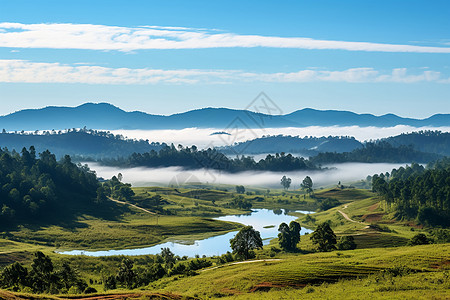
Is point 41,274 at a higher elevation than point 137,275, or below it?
higher

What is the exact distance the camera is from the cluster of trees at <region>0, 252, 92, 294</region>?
7206cm

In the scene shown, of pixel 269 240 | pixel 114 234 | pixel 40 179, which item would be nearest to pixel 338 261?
pixel 269 240

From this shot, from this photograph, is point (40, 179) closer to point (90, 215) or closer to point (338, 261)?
point (90, 215)

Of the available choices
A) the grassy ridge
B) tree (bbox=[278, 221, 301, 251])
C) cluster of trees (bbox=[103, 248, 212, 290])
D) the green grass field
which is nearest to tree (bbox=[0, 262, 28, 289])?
cluster of trees (bbox=[103, 248, 212, 290])

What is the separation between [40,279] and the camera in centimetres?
7431

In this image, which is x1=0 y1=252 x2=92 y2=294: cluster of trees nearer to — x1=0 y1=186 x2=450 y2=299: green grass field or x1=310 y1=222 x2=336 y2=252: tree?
x1=0 y1=186 x2=450 y2=299: green grass field

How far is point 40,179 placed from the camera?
19512cm

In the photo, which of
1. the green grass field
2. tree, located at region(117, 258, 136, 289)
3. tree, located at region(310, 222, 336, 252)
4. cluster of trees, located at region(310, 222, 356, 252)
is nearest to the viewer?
the green grass field

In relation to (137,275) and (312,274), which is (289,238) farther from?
(312,274)

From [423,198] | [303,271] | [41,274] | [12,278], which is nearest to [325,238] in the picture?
[303,271]

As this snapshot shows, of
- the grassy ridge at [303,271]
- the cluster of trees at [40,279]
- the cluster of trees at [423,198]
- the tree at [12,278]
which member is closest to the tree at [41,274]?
the cluster of trees at [40,279]

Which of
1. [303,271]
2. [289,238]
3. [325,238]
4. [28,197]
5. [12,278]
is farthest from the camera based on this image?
[28,197]

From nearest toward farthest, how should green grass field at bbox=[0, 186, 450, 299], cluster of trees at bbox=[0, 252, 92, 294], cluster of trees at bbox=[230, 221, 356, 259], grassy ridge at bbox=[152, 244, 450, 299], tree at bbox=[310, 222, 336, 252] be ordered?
green grass field at bbox=[0, 186, 450, 299], grassy ridge at bbox=[152, 244, 450, 299], cluster of trees at bbox=[0, 252, 92, 294], cluster of trees at bbox=[230, 221, 356, 259], tree at bbox=[310, 222, 336, 252]

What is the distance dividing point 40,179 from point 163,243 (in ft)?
241
